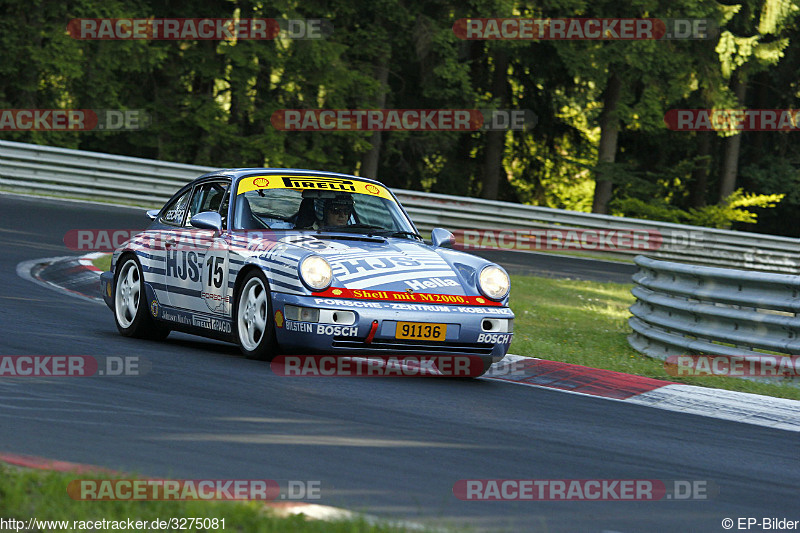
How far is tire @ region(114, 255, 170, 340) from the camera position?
962 centimetres

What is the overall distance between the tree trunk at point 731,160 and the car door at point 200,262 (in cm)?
3064

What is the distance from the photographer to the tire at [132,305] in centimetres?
962

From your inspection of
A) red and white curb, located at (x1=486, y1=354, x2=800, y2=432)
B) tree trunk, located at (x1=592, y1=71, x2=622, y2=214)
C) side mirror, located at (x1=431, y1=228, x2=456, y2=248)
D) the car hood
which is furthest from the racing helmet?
tree trunk, located at (x1=592, y1=71, x2=622, y2=214)

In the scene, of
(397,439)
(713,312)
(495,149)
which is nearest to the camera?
(397,439)

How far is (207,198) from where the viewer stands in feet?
31.4

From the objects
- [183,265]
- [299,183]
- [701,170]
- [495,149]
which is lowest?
[183,265]

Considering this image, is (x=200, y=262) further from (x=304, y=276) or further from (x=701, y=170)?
(x=701, y=170)

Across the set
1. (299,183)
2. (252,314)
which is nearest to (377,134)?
(299,183)

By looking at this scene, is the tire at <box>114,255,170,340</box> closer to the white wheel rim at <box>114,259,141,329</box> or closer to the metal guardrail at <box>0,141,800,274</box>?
the white wheel rim at <box>114,259,141,329</box>

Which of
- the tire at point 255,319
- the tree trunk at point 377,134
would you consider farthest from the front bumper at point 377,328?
the tree trunk at point 377,134

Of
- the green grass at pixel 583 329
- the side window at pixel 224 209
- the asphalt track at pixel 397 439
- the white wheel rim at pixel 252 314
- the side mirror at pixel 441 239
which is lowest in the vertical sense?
the green grass at pixel 583 329

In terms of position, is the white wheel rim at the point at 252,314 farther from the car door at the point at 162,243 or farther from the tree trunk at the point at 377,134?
the tree trunk at the point at 377,134

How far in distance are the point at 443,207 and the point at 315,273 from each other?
688 inches

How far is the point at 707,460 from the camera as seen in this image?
231 inches
